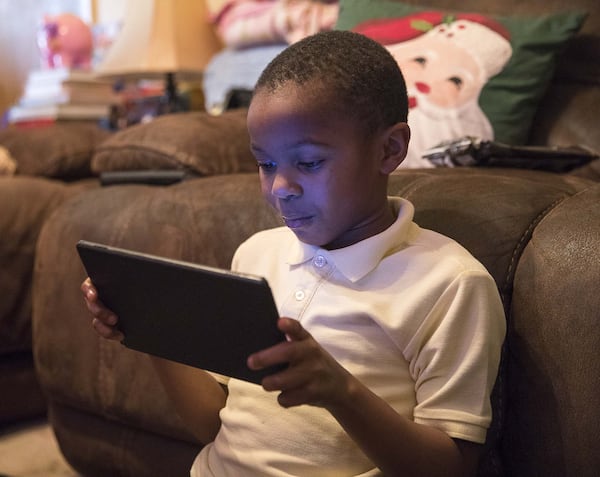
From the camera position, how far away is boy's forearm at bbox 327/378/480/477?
646mm

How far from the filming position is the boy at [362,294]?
687 mm

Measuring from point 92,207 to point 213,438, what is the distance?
497mm

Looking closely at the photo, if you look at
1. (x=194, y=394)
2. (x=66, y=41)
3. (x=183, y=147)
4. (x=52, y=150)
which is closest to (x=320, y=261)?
(x=194, y=394)

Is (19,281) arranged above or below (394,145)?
below

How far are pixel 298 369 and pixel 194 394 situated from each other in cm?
35

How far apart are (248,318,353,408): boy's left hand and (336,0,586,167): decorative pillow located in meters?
0.67

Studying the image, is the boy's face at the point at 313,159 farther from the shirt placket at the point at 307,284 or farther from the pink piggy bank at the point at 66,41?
the pink piggy bank at the point at 66,41

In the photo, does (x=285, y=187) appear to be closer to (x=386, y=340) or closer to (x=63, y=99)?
(x=386, y=340)

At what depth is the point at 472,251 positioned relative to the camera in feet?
2.71

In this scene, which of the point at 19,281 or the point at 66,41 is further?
the point at 66,41

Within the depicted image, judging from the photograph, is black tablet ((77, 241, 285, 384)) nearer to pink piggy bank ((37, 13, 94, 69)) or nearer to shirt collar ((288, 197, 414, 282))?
shirt collar ((288, 197, 414, 282))

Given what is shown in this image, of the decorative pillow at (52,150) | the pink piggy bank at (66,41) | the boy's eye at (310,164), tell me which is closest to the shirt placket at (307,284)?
the boy's eye at (310,164)

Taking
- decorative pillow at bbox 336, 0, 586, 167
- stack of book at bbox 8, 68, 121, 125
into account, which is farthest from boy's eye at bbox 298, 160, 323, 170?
stack of book at bbox 8, 68, 121, 125

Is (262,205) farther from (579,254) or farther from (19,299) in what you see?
(19,299)
